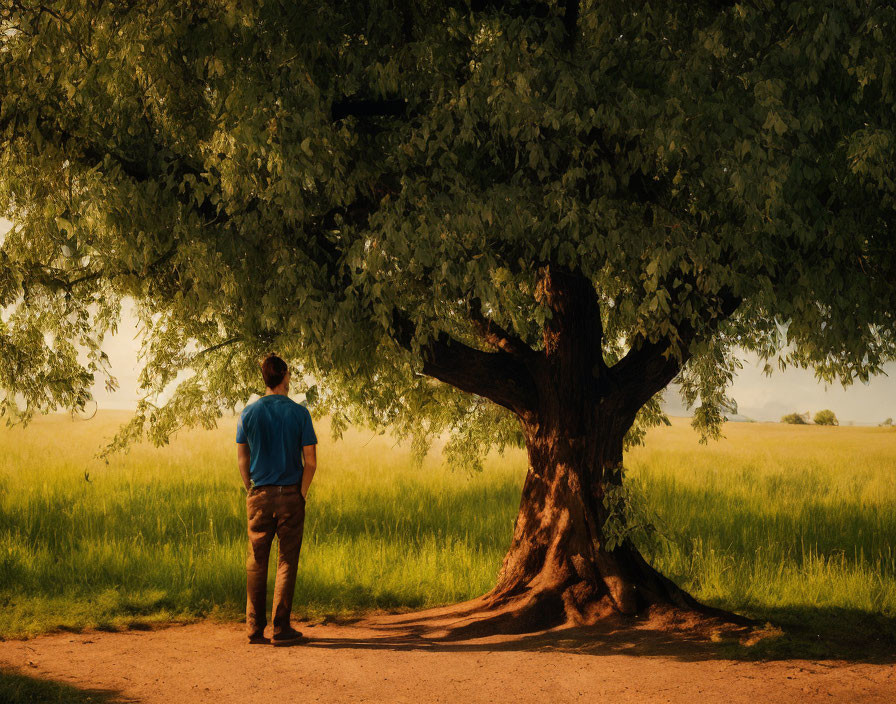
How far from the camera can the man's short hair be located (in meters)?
8.41

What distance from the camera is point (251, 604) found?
873 centimetres

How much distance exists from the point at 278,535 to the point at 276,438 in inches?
36.0

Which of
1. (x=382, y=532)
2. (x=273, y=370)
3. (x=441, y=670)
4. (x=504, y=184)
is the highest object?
(x=504, y=184)

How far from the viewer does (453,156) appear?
8.30 metres

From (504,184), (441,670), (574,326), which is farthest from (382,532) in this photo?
(504,184)

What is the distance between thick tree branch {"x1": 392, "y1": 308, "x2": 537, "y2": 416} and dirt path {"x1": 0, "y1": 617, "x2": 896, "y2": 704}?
280 centimetres

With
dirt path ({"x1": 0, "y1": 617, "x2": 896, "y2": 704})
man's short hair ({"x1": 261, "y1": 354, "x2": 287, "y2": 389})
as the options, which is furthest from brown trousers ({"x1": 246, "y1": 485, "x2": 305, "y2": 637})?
man's short hair ({"x1": 261, "y1": 354, "x2": 287, "y2": 389})

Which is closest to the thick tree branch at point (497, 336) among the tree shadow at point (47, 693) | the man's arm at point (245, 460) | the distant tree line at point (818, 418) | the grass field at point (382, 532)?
the grass field at point (382, 532)

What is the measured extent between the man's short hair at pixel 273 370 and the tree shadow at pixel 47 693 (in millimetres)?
2920

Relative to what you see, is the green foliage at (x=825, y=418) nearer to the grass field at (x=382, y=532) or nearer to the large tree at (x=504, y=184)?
the grass field at (x=382, y=532)

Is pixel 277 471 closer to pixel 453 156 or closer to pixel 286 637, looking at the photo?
pixel 286 637

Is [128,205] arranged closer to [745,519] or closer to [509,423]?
[509,423]

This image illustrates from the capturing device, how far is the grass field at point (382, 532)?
37.7 feet

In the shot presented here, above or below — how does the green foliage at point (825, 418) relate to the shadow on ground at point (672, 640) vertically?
above
